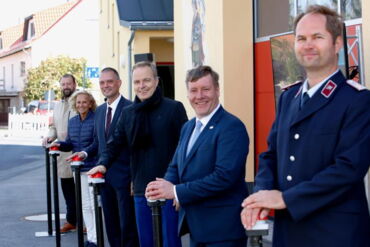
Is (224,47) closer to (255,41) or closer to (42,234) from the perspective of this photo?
(255,41)

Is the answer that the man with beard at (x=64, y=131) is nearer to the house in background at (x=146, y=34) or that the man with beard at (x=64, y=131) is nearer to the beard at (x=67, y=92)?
the beard at (x=67, y=92)

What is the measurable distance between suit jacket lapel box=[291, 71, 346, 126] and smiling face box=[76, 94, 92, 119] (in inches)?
235

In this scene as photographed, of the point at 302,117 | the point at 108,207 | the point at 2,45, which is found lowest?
the point at 108,207

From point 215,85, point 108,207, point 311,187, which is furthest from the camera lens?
point 108,207

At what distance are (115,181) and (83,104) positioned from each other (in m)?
2.15

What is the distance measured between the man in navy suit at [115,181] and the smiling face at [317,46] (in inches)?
147

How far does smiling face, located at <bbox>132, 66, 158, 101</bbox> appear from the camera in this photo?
6.52 metres

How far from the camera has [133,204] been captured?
7270 mm

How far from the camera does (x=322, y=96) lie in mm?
3510

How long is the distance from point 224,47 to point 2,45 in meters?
76.5

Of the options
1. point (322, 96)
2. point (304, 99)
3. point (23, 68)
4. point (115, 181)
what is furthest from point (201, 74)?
point (23, 68)

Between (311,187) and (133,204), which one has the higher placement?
(311,187)

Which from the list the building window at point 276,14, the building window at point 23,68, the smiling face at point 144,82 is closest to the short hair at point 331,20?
the smiling face at point 144,82

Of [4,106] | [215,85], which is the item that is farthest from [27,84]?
[215,85]
